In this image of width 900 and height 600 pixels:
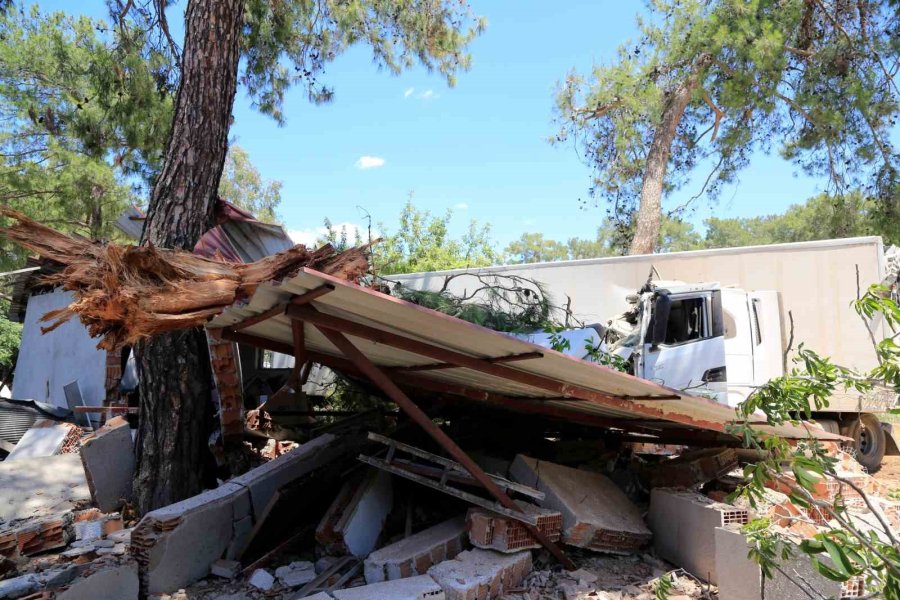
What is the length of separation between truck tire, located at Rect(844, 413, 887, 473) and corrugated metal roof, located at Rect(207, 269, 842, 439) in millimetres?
5218

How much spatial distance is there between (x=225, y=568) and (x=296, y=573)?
1.74ft

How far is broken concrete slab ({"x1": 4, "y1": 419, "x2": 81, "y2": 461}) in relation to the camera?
8.34 metres

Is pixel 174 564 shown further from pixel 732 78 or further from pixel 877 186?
pixel 877 186

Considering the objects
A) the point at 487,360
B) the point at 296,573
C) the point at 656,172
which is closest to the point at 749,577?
the point at 487,360

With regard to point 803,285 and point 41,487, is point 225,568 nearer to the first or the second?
point 41,487

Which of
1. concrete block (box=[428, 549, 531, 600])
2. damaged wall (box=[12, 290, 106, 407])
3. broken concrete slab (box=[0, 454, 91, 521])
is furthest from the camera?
damaged wall (box=[12, 290, 106, 407])

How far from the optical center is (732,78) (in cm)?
1147

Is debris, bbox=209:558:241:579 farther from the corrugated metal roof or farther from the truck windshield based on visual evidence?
the truck windshield

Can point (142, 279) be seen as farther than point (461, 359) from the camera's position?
No

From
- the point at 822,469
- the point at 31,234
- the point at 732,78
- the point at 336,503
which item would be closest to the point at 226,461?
the point at 336,503

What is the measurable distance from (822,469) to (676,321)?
6.89 metres

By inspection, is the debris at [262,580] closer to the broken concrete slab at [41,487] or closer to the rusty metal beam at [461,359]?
the rusty metal beam at [461,359]

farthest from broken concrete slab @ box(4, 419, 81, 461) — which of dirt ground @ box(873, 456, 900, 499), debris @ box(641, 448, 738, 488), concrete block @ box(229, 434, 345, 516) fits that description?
dirt ground @ box(873, 456, 900, 499)

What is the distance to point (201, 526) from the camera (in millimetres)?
4723
